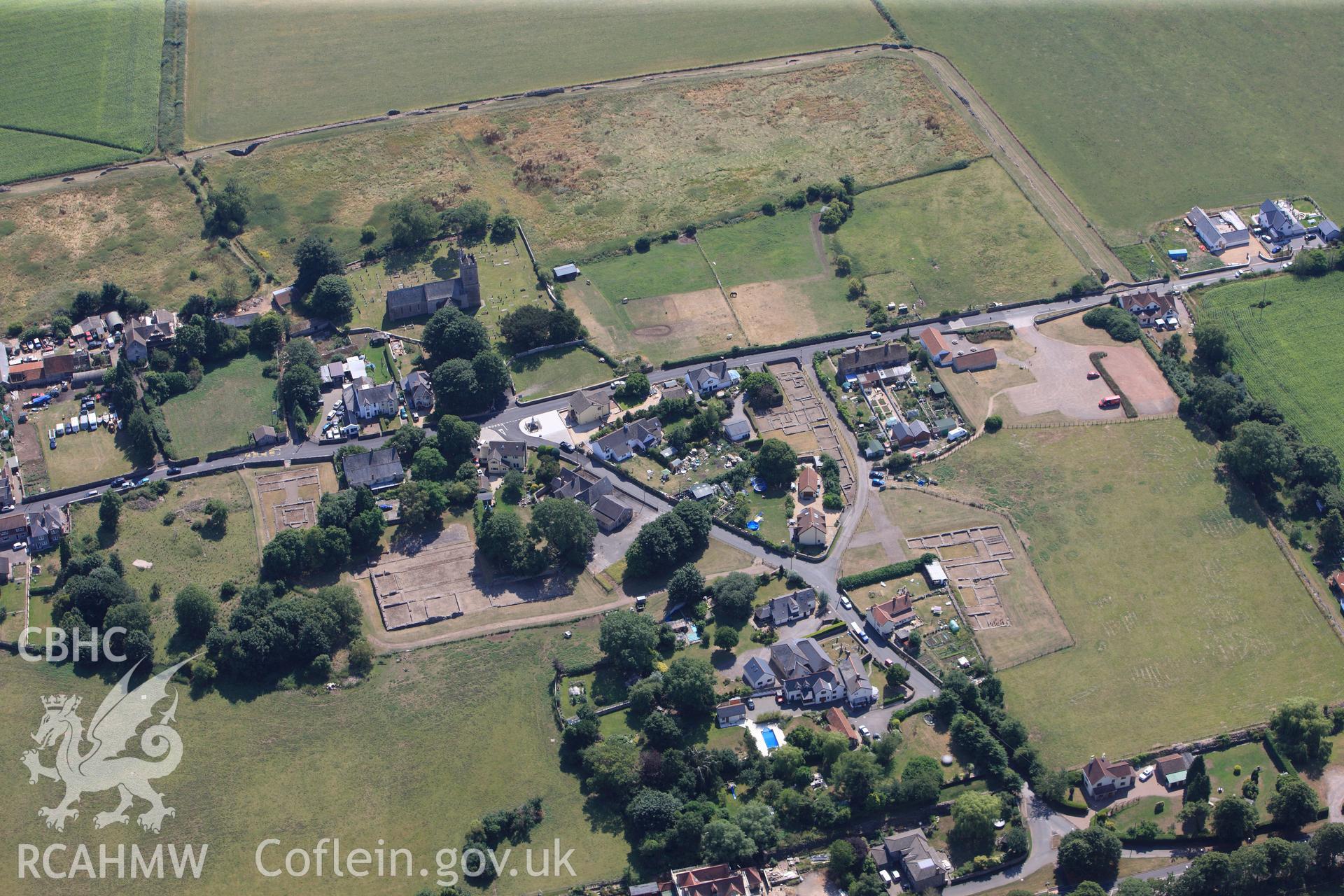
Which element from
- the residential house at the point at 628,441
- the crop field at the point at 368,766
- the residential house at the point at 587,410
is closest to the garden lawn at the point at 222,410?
the crop field at the point at 368,766

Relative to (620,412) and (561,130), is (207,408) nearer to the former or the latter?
(620,412)

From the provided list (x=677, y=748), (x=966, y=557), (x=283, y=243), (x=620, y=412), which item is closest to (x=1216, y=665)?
(x=966, y=557)

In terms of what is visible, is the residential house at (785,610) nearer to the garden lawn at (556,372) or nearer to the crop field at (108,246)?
the garden lawn at (556,372)

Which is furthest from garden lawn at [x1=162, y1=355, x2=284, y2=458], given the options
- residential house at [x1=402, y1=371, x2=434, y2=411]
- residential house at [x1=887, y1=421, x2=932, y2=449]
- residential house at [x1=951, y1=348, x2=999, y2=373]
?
residential house at [x1=951, y1=348, x2=999, y2=373]

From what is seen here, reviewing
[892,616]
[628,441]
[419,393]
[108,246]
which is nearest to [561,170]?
[419,393]

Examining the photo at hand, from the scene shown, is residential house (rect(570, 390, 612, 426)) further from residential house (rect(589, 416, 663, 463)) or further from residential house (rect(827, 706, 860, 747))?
residential house (rect(827, 706, 860, 747))

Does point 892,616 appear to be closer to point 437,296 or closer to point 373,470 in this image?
point 373,470

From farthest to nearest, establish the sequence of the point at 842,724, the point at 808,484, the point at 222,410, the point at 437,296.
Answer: the point at 437,296, the point at 222,410, the point at 808,484, the point at 842,724
